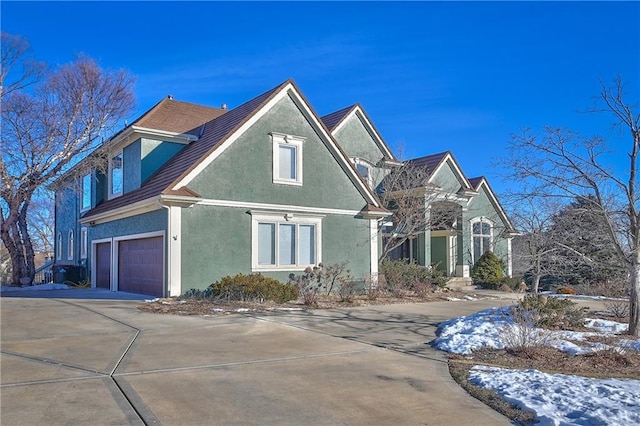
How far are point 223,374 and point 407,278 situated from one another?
14200 mm

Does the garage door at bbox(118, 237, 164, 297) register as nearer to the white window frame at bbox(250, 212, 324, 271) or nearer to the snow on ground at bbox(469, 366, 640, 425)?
the white window frame at bbox(250, 212, 324, 271)

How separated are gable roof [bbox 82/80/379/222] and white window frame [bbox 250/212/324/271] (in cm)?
251

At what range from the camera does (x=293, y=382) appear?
22.4ft

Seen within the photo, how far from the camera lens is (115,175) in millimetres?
22844

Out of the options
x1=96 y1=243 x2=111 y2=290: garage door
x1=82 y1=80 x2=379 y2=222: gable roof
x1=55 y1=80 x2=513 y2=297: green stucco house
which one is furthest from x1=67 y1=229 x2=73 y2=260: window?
x1=82 y1=80 x2=379 y2=222: gable roof

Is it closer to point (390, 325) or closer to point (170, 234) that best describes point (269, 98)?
point (170, 234)

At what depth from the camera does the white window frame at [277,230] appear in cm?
1803

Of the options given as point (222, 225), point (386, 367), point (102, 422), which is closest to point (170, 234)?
point (222, 225)

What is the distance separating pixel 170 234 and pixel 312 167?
602 centimetres

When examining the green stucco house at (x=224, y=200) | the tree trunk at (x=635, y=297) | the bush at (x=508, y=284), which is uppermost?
the green stucco house at (x=224, y=200)

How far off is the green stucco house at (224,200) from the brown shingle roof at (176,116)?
0.18ft

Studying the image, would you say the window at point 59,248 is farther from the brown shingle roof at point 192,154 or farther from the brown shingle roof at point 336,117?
the brown shingle roof at point 336,117

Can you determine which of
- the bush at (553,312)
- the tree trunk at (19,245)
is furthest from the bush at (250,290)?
the tree trunk at (19,245)

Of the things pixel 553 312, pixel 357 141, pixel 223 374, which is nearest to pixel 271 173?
pixel 357 141
